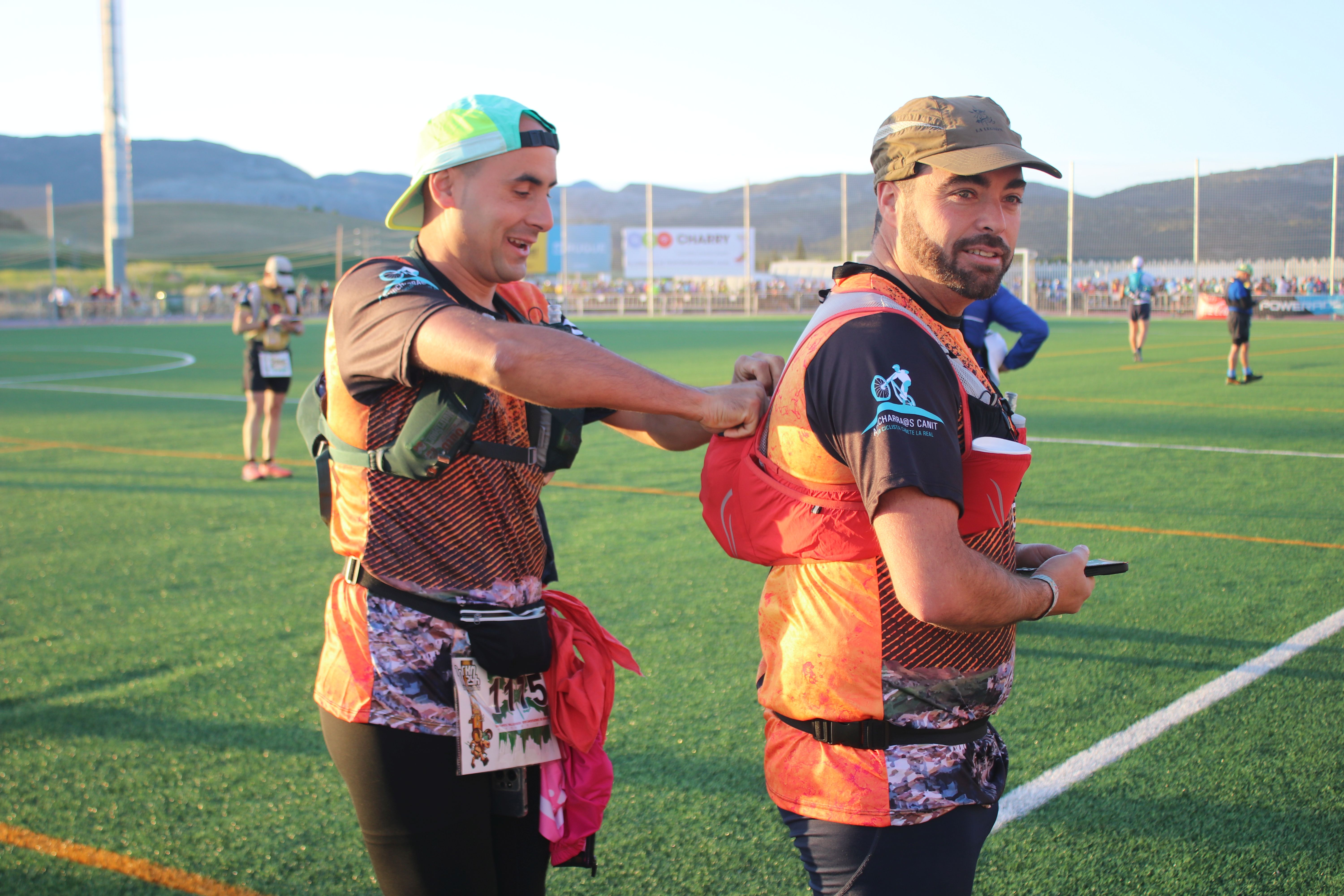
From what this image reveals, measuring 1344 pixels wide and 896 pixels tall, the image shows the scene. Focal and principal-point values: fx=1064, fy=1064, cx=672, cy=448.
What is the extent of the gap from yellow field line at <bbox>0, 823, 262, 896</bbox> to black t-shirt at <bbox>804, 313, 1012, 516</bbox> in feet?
8.32

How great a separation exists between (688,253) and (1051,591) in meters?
66.4

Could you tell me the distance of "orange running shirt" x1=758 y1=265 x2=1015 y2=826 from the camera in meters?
1.74

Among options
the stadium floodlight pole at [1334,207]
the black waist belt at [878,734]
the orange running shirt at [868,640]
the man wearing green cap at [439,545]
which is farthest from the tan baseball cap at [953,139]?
the stadium floodlight pole at [1334,207]

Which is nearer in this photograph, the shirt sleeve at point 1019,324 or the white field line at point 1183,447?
the shirt sleeve at point 1019,324

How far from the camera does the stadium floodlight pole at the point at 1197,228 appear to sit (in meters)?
46.3

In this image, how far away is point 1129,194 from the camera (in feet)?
247

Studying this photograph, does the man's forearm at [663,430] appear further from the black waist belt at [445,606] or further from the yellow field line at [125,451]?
the yellow field line at [125,451]

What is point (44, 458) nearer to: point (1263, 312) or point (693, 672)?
point (693, 672)

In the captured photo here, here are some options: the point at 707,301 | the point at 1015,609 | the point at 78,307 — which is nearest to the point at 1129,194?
the point at 707,301

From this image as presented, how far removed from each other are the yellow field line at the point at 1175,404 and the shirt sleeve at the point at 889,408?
545 inches

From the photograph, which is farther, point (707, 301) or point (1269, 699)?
point (707, 301)

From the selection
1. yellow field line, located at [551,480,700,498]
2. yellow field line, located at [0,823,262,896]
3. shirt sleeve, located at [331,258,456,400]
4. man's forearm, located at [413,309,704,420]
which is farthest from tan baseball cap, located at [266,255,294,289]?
man's forearm, located at [413,309,704,420]

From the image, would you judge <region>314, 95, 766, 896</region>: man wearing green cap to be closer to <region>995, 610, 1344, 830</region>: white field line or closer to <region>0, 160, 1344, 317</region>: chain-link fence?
<region>995, 610, 1344, 830</region>: white field line

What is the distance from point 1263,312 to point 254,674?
Answer: 4361 cm
